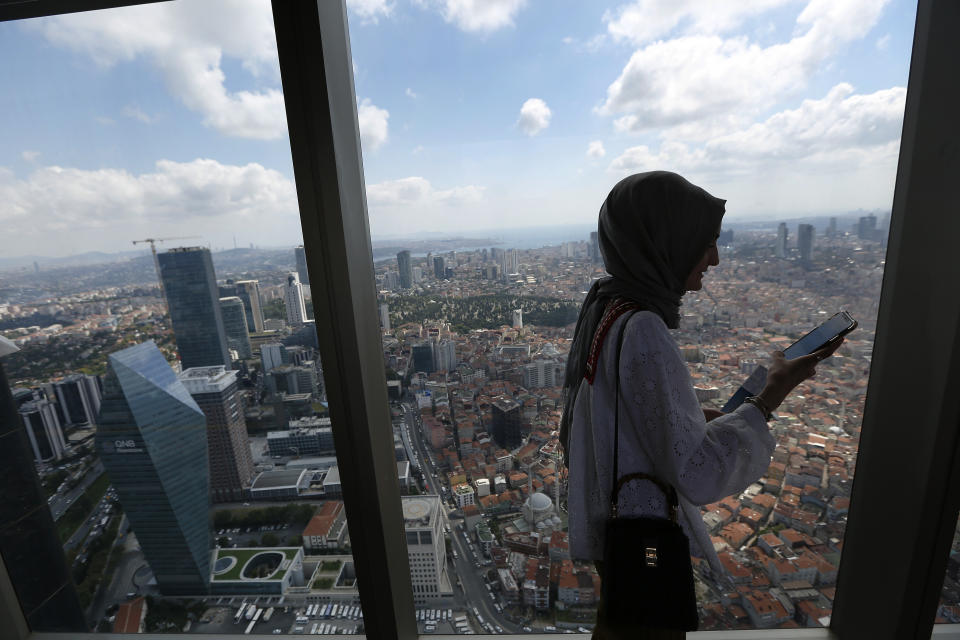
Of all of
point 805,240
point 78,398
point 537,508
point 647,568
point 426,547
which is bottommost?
point 426,547

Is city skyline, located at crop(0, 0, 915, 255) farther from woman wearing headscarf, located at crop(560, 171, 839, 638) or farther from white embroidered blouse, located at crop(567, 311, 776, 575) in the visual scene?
white embroidered blouse, located at crop(567, 311, 776, 575)

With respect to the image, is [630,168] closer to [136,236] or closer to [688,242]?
[688,242]

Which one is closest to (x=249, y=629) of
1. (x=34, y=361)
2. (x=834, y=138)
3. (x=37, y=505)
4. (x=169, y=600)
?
(x=169, y=600)

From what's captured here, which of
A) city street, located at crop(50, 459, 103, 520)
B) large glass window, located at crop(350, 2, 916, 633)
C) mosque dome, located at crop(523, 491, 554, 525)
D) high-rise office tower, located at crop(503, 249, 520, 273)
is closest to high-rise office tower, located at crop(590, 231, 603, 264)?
large glass window, located at crop(350, 2, 916, 633)

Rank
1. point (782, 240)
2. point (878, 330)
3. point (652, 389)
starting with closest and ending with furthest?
point (652, 389) → point (878, 330) → point (782, 240)

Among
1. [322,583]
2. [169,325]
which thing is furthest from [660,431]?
[169,325]

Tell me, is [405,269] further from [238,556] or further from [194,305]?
[238,556]
